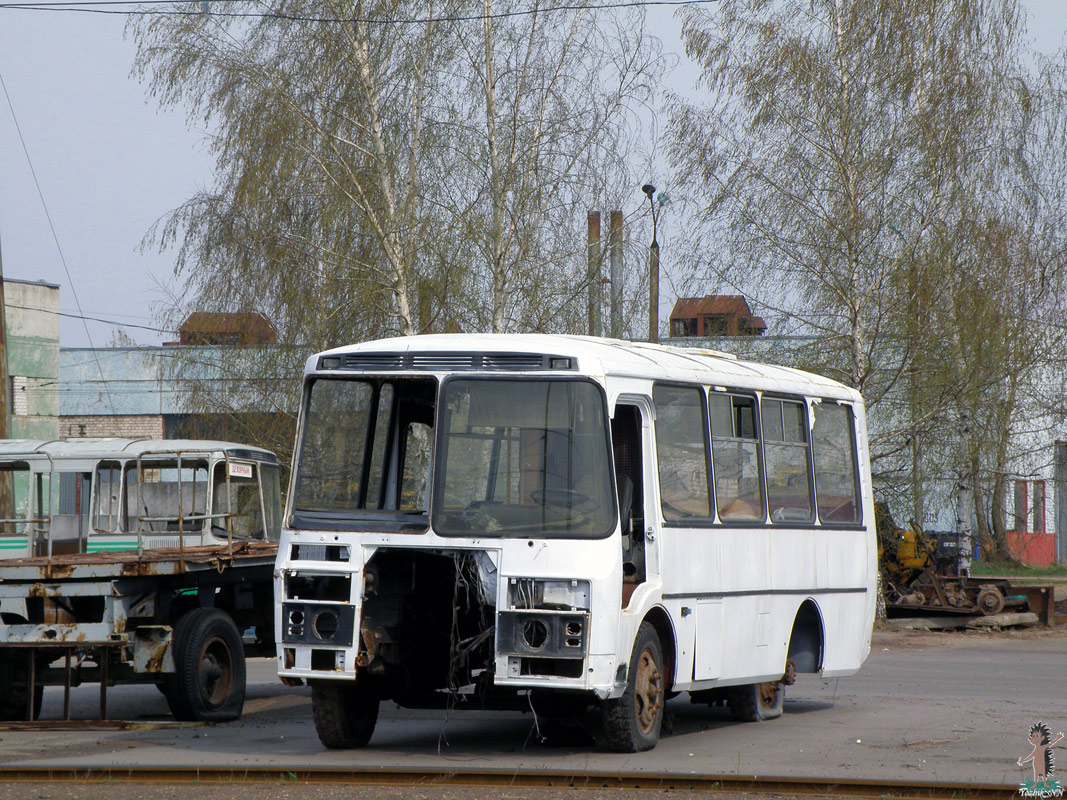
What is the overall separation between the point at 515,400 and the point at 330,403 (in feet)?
4.82

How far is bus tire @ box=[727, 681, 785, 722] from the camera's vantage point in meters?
12.4

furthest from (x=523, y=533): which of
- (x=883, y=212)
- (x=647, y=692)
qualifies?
(x=883, y=212)

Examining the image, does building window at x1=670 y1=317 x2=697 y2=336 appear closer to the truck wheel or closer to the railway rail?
the truck wheel

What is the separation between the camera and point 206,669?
41.0 feet

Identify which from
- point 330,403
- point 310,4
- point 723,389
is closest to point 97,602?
point 330,403

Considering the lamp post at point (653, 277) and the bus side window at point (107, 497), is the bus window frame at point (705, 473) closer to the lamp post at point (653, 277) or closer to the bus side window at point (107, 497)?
the bus side window at point (107, 497)

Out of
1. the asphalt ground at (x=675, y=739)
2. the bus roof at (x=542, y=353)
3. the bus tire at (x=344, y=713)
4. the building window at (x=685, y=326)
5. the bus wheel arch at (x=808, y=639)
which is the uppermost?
the building window at (x=685, y=326)

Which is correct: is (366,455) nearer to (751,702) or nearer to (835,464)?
(751,702)

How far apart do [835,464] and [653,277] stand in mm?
11300

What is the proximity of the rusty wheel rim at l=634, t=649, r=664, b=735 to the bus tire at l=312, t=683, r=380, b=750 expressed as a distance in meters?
1.92

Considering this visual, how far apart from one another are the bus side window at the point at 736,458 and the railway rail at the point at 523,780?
294cm

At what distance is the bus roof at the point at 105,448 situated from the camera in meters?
14.4

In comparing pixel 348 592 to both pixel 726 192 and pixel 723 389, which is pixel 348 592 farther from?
pixel 726 192

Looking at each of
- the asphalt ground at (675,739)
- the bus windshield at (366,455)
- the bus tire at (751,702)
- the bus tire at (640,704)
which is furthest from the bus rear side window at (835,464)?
the bus windshield at (366,455)
